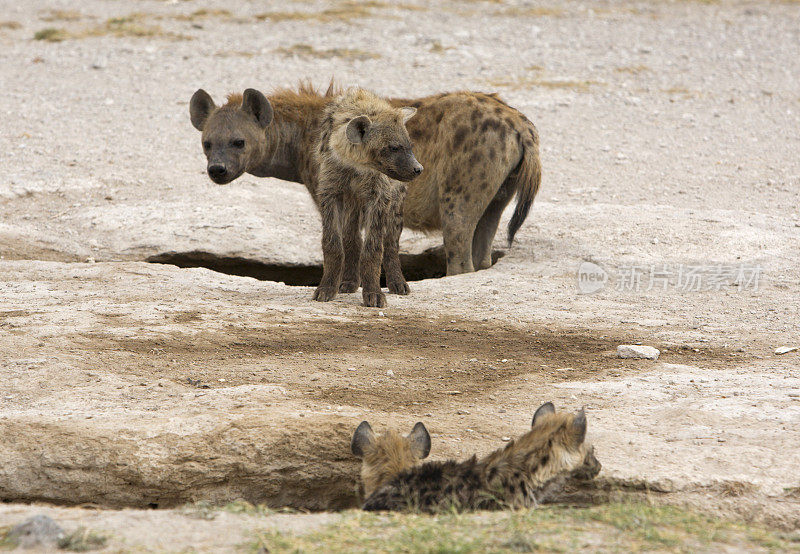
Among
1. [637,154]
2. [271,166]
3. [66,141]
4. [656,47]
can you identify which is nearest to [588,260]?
[271,166]

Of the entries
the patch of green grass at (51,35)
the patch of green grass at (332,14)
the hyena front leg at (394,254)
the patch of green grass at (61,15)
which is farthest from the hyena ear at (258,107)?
the patch of green grass at (61,15)

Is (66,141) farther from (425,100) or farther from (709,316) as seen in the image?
(709,316)

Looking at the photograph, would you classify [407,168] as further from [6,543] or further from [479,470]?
[6,543]

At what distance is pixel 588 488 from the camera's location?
2809 millimetres

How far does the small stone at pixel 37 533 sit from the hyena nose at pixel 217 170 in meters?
2.99

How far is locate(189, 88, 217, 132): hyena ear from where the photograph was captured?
5.10 meters

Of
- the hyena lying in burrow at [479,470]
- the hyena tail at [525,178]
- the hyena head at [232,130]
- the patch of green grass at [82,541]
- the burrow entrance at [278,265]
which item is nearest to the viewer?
the patch of green grass at [82,541]

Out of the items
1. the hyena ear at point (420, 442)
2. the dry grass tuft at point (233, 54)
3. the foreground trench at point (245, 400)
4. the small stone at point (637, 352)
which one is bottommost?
the foreground trench at point (245, 400)

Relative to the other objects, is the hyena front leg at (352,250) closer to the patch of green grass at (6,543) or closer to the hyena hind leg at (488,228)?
the hyena hind leg at (488,228)

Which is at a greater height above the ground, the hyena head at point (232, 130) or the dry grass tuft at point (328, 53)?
the dry grass tuft at point (328, 53)

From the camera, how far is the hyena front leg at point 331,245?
4.84m

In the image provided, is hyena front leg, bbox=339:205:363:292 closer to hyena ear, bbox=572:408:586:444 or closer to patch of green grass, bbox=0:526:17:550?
hyena ear, bbox=572:408:586:444

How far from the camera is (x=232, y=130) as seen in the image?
5031mm

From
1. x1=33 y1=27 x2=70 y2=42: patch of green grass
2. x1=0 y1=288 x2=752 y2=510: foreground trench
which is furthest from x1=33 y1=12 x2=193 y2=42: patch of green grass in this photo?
x1=0 y1=288 x2=752 y2=510: foreground trench
